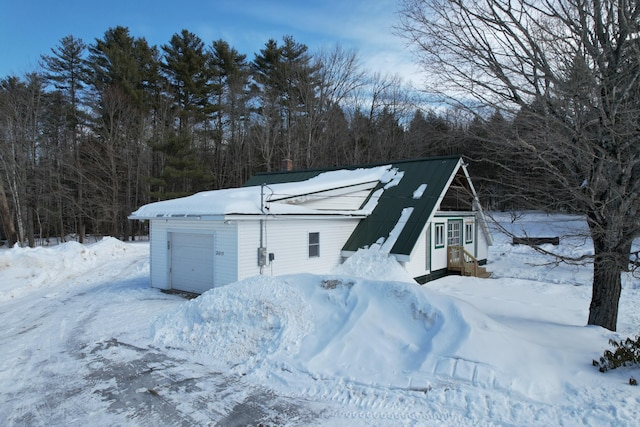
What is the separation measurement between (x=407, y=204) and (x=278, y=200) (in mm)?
4961

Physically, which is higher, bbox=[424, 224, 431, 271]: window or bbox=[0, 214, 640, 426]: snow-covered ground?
bbox=[424, 224, 431, 271]: window

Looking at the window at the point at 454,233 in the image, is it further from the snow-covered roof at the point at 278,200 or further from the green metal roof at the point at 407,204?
the snow-covered roof at the point at 278,200

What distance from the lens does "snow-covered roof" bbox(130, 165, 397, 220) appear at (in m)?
10.5

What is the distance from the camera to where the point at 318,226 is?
12.8 meters

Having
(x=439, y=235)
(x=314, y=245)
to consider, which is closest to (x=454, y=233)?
(x=439, y=235)

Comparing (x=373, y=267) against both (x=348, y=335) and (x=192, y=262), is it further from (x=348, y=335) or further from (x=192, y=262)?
(x=348, y=335)

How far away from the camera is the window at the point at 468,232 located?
16703mm

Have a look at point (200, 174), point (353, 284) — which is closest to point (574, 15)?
point (353, 284)

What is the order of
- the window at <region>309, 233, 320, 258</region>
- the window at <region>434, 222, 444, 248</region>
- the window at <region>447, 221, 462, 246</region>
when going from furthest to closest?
the window at <region>447, 221, 462, 246</region> < the window at <region>434, 222, 444, 248</region> < the window at <region>309, 233, 320, 258</region>

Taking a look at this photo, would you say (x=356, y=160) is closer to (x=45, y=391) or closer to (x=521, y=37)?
(x=521, y=37)

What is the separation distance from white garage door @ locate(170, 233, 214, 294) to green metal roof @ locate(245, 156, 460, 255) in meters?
4.87

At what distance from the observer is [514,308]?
983 centimetres

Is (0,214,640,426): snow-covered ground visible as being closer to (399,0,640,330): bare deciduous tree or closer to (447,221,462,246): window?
(399,0,640,330): bare deciduous tree

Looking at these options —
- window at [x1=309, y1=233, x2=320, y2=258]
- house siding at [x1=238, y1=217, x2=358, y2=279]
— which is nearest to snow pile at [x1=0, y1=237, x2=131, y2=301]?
house siding at [x1=238, y1=217, x2=358, y2=279]
